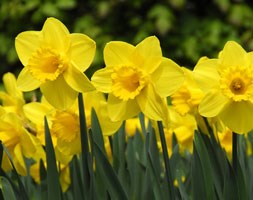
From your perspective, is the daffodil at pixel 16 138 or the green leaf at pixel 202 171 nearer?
the green leaf at pixel 202 171

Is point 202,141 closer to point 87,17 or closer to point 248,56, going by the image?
point 248,56

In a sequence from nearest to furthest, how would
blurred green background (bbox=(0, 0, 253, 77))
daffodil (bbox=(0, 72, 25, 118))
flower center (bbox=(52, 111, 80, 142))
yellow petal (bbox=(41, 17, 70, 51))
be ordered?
yellow petal (bbox=(41, 17, 70, 51)) < flower center (bbox=(52, 111, 80, 142)) < daffodil (bbox=(0, 72, 25, 118)) < blurred green background (bbox=(0, 0, 253, 77))

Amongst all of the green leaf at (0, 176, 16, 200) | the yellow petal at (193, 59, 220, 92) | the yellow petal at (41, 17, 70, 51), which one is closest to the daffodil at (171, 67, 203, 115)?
the yellow petal at (193, 59, 220, 92)

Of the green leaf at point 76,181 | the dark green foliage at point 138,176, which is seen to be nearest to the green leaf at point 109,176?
the dark green foliage at point 138,176

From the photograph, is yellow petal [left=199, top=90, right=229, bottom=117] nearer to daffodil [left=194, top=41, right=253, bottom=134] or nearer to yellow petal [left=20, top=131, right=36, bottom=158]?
daffodil [left=194, top=41, right=253, bottom=134]

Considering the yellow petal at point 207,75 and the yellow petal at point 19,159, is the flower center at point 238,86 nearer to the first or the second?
the yellow petal at point 207,75

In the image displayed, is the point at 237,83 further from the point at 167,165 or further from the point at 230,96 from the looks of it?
the point at 167,165
